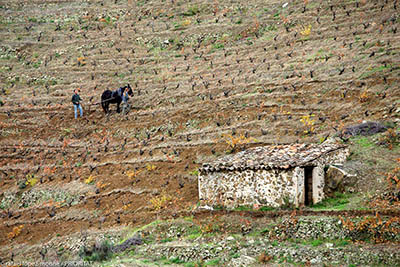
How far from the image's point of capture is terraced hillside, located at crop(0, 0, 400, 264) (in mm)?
19312

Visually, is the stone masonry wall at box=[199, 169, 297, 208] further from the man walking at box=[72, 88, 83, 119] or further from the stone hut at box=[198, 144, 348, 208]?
the man walking at box=[72, 88, 83, 119]

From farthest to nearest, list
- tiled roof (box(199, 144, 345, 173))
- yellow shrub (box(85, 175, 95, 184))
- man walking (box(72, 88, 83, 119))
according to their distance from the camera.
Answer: man walking (box(72, 88, 83, 119)) → yellow shrub (box(85, 175, 95, 184)) → tiled roof (box(199, 144, 345, 173))

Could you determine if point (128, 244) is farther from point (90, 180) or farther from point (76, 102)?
point (76, 102)

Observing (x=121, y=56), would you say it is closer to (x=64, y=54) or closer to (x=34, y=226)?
(x=64, y=54)

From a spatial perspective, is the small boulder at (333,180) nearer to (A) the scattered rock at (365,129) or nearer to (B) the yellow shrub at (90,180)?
(A) the scattered rock at (365,129)

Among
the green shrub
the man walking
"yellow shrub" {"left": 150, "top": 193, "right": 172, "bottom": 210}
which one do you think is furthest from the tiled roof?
the man walking

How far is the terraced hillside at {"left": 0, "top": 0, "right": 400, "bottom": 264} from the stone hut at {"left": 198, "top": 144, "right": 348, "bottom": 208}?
1.61 metres

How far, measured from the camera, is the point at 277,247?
12.8 m

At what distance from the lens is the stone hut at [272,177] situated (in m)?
14.8

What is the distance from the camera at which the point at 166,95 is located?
1048 inches

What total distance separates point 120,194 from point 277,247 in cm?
853

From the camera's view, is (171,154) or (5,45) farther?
(5,45)

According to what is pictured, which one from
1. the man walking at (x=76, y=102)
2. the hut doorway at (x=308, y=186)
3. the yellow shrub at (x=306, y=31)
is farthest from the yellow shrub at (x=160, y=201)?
the yellow shrub at (x=306, y=31)

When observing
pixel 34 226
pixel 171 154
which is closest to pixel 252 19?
pixel 171 154
